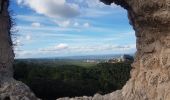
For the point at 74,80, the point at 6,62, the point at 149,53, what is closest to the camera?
the point at 149,53

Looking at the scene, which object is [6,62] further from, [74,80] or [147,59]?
[74,80]

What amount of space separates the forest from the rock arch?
8851mm

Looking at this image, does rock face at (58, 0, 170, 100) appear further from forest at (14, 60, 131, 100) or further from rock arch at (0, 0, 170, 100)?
forest at (14, 60, 131, 100)

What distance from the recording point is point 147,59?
11938 mm

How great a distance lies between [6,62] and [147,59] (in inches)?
152

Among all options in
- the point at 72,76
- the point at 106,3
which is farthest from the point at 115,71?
the point at 106,3

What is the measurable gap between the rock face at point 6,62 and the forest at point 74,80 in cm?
773

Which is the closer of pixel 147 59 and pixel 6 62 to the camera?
pixel 147 59

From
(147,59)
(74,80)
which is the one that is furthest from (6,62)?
(74,80)

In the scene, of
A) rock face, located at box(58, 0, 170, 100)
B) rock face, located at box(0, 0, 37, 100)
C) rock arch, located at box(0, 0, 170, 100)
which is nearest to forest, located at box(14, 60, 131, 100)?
rock face, located at box(0, 0, 37, 100)

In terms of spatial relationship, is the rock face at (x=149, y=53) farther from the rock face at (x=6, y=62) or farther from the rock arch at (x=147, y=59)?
the rock face at (x=6, y=62)

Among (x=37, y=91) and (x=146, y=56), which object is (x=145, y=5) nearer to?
(x=146, y=56)

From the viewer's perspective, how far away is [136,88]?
11938 mm

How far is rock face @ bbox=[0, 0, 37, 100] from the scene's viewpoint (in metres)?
12.0
